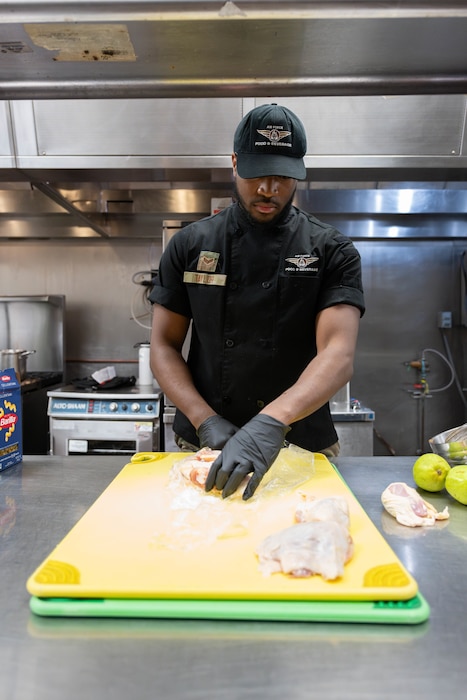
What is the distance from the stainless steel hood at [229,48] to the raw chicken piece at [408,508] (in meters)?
0.87

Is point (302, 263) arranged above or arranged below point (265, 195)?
below

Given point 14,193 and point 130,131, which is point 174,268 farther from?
point 14,193

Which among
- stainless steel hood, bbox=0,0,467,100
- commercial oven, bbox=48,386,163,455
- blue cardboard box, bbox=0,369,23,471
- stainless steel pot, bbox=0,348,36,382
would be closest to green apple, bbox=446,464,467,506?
stainless steel hood, bbox=0,0,467,100

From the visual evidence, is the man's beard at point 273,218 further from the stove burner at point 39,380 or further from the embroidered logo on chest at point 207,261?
the stove burner at point 39,380

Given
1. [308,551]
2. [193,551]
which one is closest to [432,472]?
[308,551]

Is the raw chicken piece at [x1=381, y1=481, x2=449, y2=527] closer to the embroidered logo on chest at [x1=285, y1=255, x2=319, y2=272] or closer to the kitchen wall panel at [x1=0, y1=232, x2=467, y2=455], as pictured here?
the embroidered logo on chest at [x1=285, y1=255, x2=319, y2=272]

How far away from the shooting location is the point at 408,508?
1.01 m

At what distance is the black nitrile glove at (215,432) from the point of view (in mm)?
1286

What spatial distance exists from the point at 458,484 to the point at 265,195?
3.06 ft

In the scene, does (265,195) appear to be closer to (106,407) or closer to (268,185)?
(268,185)

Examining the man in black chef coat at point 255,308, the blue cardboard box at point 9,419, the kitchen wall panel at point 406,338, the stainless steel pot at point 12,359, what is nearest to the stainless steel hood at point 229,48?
the man in black chef coat at point 255,308

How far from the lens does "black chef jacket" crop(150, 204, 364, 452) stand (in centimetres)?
155

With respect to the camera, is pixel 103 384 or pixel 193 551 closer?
pixel 193 551

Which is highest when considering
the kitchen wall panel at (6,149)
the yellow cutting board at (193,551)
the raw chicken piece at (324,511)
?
the kitchen wall panel at (6,149)
